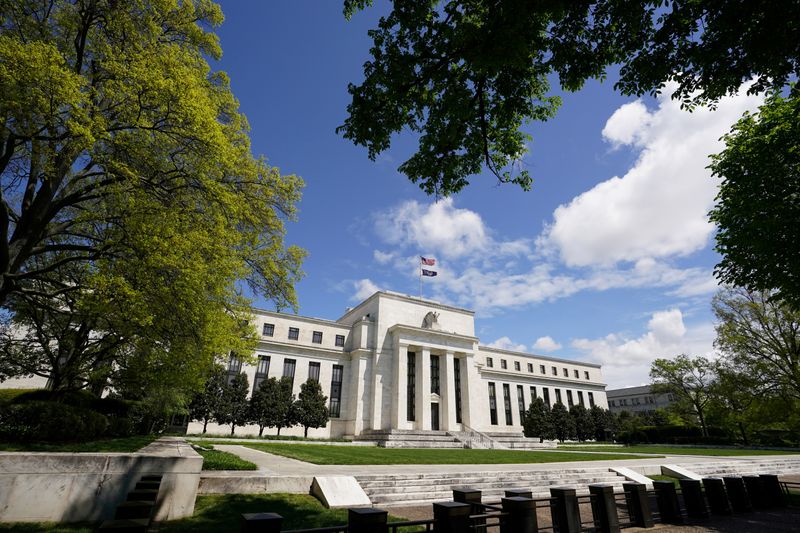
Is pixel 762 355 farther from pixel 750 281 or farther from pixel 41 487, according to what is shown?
pixel 41 487

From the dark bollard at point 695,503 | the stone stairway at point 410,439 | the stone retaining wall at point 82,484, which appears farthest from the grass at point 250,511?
the stone stairway at point 410,439

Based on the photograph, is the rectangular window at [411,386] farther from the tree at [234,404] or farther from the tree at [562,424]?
the tree at [562,424]

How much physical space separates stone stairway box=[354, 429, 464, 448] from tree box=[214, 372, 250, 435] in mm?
11751

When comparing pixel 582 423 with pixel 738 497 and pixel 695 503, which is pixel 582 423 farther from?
pixel 695 503

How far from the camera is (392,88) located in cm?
792

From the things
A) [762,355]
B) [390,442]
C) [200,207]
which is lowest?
[390,442]

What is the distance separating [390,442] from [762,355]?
96.9 feet

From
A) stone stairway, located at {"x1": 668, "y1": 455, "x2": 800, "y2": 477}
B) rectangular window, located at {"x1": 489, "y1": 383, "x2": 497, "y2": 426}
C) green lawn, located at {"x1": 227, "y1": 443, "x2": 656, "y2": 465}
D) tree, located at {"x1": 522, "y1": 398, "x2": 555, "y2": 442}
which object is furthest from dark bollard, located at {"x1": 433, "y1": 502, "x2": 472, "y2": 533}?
rectangular window, located at {"x1": 489, "y1": 383, "x2": 497, "y2": 426}

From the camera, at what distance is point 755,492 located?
36.8 feet

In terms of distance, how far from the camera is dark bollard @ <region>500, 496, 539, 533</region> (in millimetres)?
6020

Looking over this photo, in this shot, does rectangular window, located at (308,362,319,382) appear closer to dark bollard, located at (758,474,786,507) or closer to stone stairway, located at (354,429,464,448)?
stone stairway, located at (354,429,464,448)

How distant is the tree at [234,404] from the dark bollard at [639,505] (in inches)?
1346

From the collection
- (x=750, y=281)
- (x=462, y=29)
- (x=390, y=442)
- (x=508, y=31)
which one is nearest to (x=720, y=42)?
(x=508, y=31)

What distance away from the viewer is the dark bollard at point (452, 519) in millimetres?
4941
